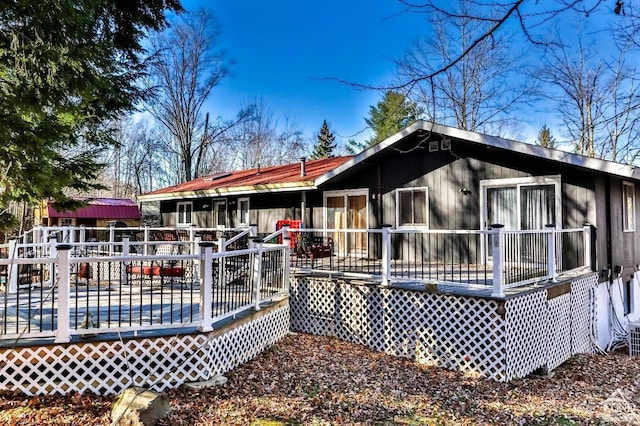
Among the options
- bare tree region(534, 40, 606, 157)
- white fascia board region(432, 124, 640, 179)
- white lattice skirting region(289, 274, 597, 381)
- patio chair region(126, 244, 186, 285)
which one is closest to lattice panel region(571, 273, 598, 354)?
white lattice skirting region(289, 274, 597, 381)

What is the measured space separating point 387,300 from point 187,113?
23118mm

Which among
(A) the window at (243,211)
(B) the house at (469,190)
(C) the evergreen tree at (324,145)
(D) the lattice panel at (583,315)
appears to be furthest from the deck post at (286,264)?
(C) the evergreen tree at (324,145)

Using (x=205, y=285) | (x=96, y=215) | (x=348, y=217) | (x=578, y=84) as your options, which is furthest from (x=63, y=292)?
(x=96, y=215)

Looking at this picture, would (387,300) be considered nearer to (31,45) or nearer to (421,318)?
(421,318)

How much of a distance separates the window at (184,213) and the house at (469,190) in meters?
4.57

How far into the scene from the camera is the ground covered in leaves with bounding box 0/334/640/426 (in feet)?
14.2

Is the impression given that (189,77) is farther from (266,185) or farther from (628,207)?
(628,207)

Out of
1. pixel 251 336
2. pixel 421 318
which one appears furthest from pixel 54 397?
pixel 421 318

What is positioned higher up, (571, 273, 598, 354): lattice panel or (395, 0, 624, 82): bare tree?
(395, 0, 624, 82): bare tree

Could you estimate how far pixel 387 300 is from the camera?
709 centimetres

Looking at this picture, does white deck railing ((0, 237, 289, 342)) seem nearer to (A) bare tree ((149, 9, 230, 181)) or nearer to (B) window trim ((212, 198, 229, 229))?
(B) window trim ((212, 198, 229, 229))

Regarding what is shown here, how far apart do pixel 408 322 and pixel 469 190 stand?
4.24 meters

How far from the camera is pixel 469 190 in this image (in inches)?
386

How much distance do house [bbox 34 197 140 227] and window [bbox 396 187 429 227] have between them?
17644 mm
